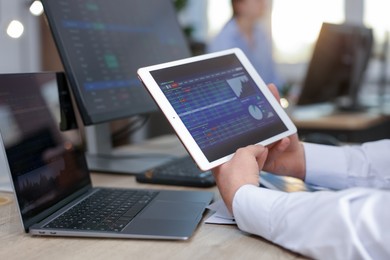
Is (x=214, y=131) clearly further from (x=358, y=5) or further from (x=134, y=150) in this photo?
(x=358, y=5)

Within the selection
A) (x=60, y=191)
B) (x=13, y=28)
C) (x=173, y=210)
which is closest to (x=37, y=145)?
(x=60, y=191)

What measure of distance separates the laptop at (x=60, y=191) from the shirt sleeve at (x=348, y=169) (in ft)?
0.83

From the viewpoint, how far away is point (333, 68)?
2496 millimetres

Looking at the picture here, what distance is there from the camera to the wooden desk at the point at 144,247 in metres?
0.65

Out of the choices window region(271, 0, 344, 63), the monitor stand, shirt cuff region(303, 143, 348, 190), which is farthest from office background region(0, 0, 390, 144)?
shirt cuff region(303, 143, 348, 190)

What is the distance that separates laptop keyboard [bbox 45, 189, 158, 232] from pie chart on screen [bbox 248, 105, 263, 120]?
0.23 m

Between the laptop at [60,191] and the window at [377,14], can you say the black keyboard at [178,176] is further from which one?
the window at [377,14]

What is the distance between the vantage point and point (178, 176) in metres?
1.04

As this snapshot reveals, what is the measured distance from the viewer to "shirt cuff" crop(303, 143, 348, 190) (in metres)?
1.04

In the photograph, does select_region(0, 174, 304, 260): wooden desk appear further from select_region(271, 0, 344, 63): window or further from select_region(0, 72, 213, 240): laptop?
select_region(271, 0, 344, 63): window

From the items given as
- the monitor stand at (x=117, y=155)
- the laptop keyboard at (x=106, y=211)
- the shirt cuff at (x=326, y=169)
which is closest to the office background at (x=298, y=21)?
the monitor stand at (x=117, y=155)

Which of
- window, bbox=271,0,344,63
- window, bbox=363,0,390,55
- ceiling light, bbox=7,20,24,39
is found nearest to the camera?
ceiling light, bbox=7,20,24,39

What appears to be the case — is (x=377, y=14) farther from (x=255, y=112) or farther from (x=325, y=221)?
(x=325, y=221)

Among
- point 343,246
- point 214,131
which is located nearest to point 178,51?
point 214,131
